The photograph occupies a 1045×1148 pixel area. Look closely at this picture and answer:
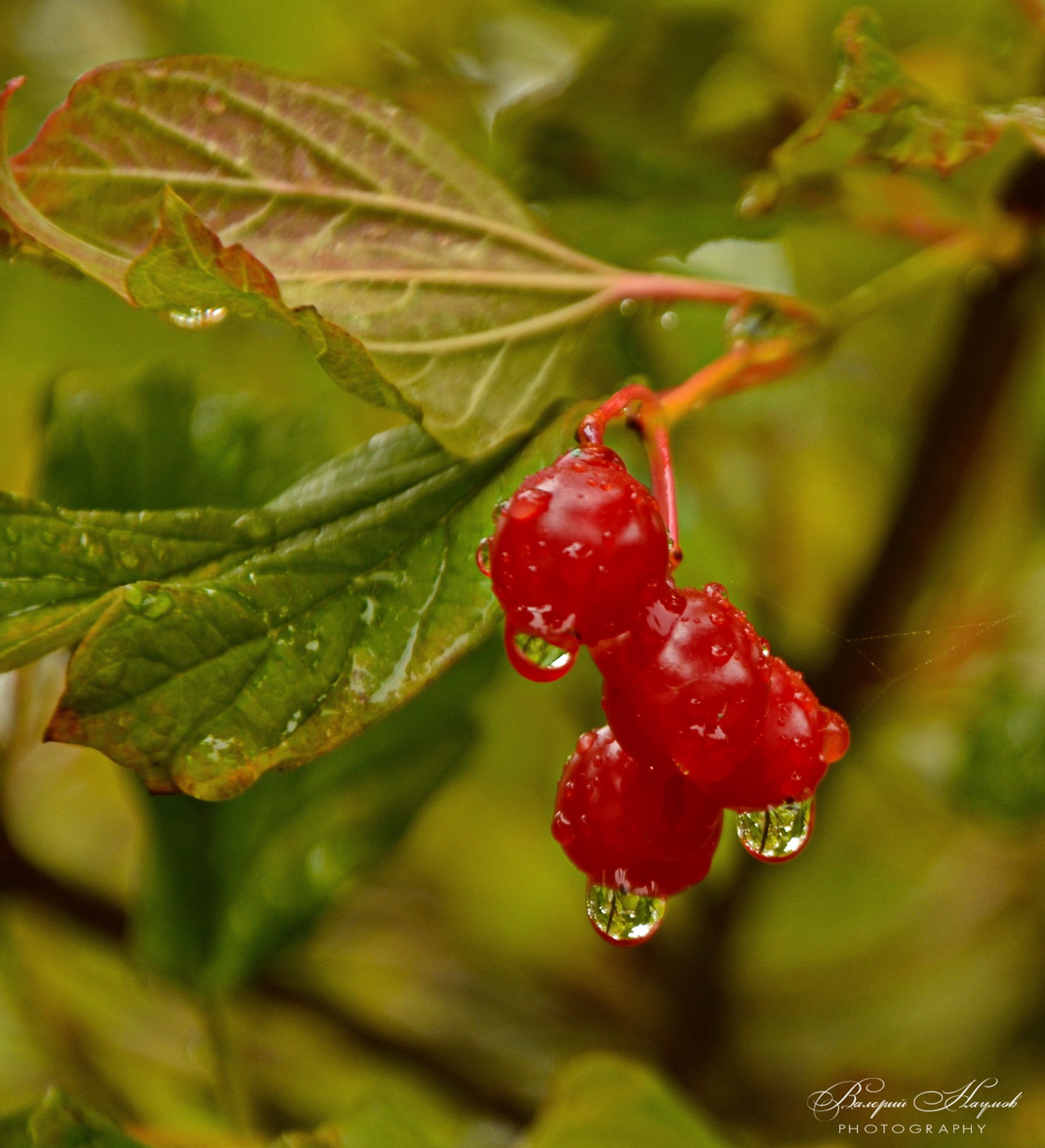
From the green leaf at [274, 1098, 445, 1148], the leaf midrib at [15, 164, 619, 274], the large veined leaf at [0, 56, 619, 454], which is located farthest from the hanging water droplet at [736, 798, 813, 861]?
the green leaf at [274, 1098, 445, 1148]

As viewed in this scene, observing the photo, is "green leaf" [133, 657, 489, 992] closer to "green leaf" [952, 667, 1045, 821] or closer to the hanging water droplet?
the hanging water droplet

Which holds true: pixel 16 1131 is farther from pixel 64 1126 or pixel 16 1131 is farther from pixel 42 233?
pixel 42 233

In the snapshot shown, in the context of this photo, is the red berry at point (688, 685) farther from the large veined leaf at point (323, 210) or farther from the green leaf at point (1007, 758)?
the green leaf at point (1007, 758)

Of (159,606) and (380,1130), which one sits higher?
(159,606)

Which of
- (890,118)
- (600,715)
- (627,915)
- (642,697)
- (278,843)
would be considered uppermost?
(890,118)

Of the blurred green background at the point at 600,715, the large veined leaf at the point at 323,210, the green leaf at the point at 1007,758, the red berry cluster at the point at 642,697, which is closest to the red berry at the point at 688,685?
the red berry cluster at the point at 642,697

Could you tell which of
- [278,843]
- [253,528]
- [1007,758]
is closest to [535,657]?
[253,528]

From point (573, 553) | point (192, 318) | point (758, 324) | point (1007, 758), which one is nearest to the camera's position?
point (573, 553)
